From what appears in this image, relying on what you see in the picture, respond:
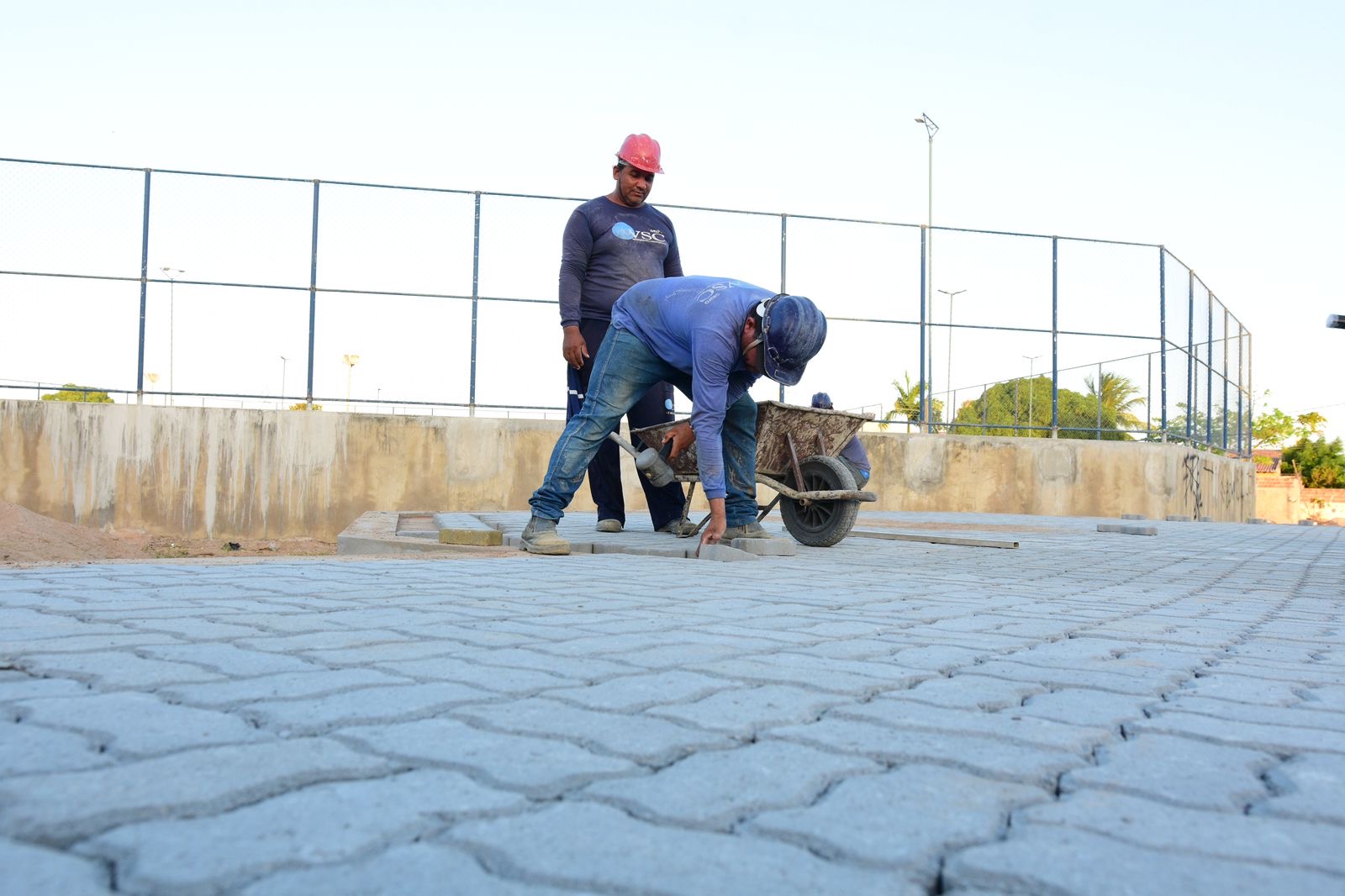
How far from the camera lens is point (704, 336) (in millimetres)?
4992

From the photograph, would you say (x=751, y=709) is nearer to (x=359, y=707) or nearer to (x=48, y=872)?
(x=359, y=707)

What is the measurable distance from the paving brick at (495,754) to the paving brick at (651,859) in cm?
14

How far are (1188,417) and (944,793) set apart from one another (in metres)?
17.6

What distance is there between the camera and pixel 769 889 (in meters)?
1.08

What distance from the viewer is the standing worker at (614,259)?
20.8 feet

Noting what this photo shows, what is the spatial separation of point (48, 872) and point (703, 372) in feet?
13.4

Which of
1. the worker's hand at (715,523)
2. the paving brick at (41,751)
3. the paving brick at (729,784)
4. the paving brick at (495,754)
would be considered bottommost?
the paving brick at (729,784)

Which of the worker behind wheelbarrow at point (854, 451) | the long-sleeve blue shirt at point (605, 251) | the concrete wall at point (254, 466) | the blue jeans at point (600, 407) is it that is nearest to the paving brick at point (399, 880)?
the blue jeans at point (600, 407)

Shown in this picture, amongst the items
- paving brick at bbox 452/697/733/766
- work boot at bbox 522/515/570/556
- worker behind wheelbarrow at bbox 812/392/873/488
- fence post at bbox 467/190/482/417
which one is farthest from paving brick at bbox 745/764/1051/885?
fence post at bbox 467/190/482/417

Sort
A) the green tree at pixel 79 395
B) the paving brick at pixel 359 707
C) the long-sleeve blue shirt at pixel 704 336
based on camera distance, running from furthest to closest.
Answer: the green tree at pixel 79 395, the long-sleeve blue shirt at pixel 704 336, the paving brick at pixel 359 707

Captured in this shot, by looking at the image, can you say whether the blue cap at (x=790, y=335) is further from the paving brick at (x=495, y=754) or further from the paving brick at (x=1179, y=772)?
the paving brick at (x=495, y=754)

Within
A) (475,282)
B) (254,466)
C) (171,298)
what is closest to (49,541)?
(254,466)

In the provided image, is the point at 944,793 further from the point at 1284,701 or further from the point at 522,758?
the point at 1284,701

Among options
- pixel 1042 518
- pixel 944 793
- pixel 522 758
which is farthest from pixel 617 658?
pixel 1042 518
